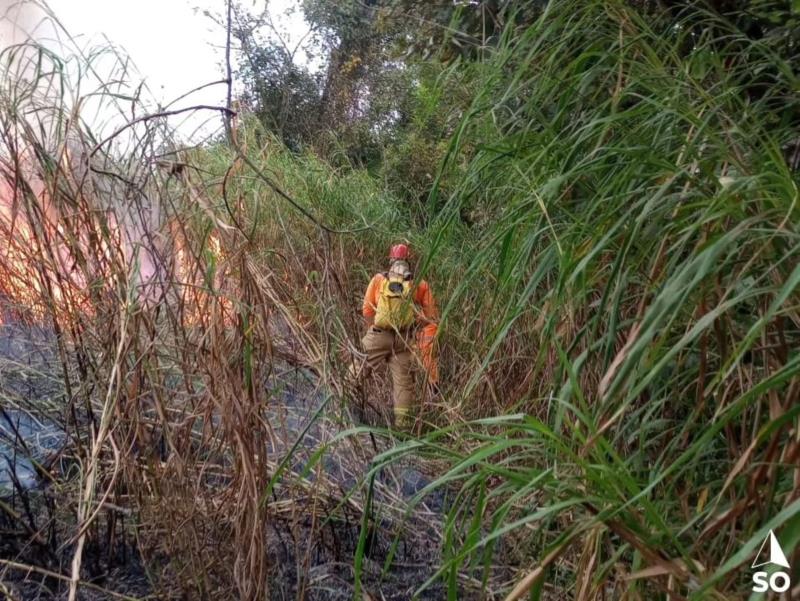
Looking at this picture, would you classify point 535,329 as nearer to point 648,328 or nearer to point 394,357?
point 648,328

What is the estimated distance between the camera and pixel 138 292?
190 cm

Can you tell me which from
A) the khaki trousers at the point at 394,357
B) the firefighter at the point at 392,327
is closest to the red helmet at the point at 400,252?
the firefighter at the point at 392,327

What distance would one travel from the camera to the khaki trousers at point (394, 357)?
4656 millimetres

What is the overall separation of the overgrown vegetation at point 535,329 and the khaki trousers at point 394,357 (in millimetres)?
1661

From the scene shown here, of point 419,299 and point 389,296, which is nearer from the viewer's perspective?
point 419,299

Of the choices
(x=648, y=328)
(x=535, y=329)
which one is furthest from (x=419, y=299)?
(x=648, y=328)

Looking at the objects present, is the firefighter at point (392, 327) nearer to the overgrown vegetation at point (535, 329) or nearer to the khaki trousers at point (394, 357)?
the khaki trousers at point (394, 357)

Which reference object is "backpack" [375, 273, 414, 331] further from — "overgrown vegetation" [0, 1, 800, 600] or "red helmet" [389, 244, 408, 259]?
"overgrown vegetation" [0, 1, 800, 600]

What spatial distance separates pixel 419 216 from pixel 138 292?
538cm

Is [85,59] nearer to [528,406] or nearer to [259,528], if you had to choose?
[259,528]

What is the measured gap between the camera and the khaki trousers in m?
4.66

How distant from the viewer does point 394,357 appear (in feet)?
15.7

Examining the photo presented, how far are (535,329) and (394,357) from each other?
10.8 feet

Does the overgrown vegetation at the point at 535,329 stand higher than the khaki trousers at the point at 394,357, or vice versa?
the overgrown vegetation at the point at 535,329
